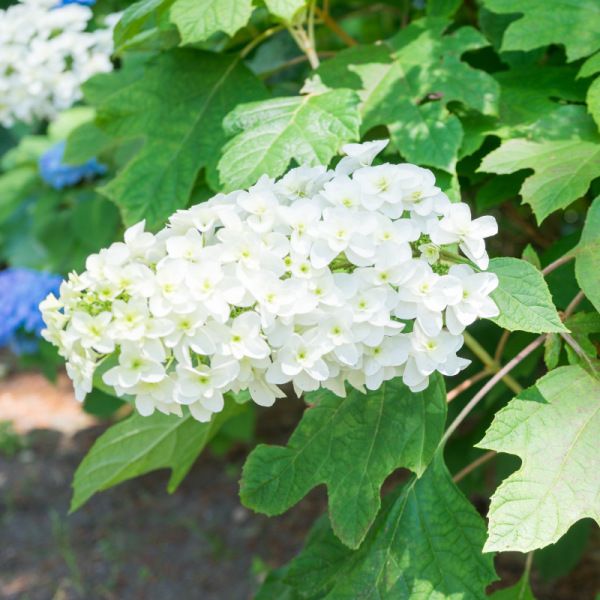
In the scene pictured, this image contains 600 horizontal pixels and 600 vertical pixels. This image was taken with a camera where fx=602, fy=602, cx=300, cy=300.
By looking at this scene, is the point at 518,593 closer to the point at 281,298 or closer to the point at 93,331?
the point at 281,298

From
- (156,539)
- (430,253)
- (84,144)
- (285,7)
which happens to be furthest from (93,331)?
(156,539)

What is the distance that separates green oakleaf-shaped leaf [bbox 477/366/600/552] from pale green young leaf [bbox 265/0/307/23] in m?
0.98

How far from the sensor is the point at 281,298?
953mm

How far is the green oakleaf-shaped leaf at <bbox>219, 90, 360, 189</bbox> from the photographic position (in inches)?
53.0

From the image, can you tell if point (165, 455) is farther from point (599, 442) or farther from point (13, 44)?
point (13, 44)

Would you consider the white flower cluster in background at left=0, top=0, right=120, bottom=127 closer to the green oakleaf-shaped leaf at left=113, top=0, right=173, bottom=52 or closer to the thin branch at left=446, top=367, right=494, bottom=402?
the green oakleaf-shaped leaf at left=113, top=0, right=173, bottom=52

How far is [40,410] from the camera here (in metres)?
4.79

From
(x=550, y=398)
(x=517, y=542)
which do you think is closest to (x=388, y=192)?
(x=550, y=398)

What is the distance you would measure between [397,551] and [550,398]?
0.45 m

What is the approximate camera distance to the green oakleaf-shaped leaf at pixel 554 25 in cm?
146

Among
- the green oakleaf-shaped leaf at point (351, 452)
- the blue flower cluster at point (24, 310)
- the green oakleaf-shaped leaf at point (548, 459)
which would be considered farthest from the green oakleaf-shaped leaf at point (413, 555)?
the blue flower cluster at point (24, 310)

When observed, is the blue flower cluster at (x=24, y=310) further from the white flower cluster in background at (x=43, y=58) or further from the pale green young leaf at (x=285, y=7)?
the pale green young leaf at (x=285, y=7)

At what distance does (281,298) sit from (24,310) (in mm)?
2638

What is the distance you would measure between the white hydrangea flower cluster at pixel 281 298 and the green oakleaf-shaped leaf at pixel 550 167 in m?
0.35
